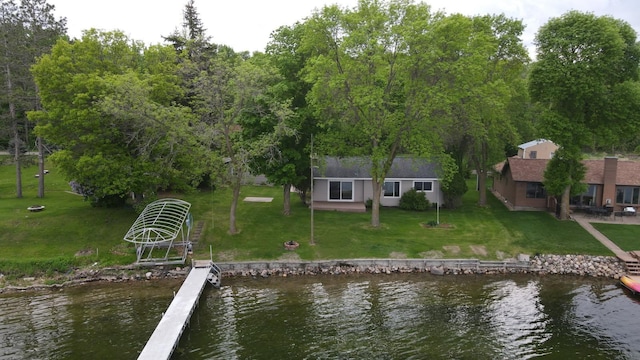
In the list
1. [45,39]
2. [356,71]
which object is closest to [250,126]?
[356,71]

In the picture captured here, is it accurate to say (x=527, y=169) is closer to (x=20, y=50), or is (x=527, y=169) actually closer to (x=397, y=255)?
(x=397, y=255)

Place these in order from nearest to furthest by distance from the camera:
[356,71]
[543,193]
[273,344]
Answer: [273,344], [356,71], [543,193]

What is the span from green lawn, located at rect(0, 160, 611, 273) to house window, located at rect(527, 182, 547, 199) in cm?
182

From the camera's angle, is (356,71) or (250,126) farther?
(250,126)

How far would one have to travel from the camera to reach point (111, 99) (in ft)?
84.6

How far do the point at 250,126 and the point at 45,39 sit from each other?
66.6ft

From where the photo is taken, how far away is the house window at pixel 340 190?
37.0 metres

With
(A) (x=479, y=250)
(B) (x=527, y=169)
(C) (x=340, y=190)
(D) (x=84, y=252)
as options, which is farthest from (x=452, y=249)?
(D) (x=84, y=252)

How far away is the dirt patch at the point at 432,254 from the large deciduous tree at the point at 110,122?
14.8 meters

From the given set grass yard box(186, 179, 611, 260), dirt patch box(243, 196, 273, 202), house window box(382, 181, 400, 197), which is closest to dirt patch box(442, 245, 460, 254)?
grass yard box(186, 179, 611, 260)

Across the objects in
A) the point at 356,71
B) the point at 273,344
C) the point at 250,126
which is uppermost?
the point at 356,71

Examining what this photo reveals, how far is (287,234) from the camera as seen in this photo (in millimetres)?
29828

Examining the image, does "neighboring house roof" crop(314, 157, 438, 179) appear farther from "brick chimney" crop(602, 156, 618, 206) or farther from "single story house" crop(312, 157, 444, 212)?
"brick chimney" crop(602, 156, 618, 206)

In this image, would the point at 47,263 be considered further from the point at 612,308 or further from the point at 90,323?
the point at 612,308
